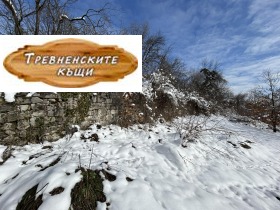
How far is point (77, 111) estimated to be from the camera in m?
6.02

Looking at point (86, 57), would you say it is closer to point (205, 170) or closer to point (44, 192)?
point (44, 192)

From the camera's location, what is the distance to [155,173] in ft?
11.5

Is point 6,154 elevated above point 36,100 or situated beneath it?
situated beneath

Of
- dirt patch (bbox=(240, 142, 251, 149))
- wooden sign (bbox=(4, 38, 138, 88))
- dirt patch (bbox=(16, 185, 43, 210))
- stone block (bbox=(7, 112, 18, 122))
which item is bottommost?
dirt patch (bbox=(16, 185, 43, 210))

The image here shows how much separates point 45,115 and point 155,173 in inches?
124

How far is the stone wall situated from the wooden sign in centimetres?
53

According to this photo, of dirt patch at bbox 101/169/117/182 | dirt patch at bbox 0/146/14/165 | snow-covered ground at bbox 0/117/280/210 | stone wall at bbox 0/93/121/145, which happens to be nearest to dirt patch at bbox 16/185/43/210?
snow-covered ground at bbox 0/117/280/210

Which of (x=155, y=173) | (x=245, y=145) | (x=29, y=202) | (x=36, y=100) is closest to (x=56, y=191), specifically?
(x=29, y=202)

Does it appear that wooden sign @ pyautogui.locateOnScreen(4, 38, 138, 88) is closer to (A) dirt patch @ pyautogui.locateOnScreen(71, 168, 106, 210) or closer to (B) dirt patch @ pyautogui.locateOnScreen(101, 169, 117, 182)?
(B) dirt patch @ pyautogui.locateOnScreen(101, 169, 117, 182)

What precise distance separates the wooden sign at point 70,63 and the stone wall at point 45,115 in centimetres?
53

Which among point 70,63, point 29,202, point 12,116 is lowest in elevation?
point 29,202

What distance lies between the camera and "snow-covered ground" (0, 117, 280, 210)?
2.62 metres

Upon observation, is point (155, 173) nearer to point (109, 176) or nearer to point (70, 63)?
point (109, 176)

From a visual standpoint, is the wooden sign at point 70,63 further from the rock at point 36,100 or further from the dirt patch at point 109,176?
the dirt patch at point 109,176
